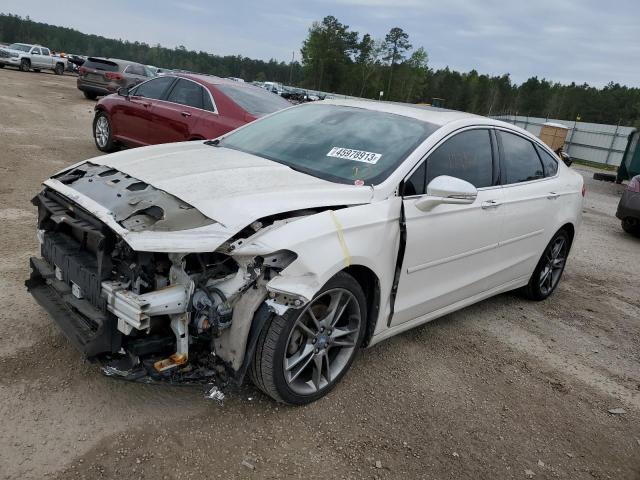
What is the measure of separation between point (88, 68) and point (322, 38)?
73.6 meters

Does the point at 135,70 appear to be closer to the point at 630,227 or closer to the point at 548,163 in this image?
the point at 630,227

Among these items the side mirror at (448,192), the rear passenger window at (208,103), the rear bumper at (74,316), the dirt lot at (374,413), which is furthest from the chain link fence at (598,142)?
the rear bumper at (74,316)

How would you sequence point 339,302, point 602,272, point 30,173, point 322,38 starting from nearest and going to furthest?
point 339,302, point 602,272, point 30,173, point 322,38

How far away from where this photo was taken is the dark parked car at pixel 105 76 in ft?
62.1

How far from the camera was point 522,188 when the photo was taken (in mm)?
4461

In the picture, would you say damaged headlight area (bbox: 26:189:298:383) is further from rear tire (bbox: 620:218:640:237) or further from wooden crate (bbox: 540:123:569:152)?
wooden crate (bbox: 540:123:569:152)

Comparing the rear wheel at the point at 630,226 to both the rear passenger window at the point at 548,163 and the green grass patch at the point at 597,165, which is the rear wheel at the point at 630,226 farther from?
the green grass patch at the point at 597,165

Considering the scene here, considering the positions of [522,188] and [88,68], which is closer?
[522,188]

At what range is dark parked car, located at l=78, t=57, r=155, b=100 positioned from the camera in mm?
18938

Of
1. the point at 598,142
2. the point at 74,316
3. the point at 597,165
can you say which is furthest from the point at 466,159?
the point at 598,142

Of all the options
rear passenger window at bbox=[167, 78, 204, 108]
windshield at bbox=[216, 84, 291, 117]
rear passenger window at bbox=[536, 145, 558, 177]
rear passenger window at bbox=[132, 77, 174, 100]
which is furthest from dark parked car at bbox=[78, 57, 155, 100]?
rear passenger window at bbox=[536, 145, 558, 177]

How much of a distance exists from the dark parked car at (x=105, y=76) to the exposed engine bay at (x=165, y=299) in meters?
17.7

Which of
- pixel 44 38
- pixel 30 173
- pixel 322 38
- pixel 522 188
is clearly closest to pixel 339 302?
pixel 522 188

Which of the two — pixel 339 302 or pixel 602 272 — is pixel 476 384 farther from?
pixel 602 272
